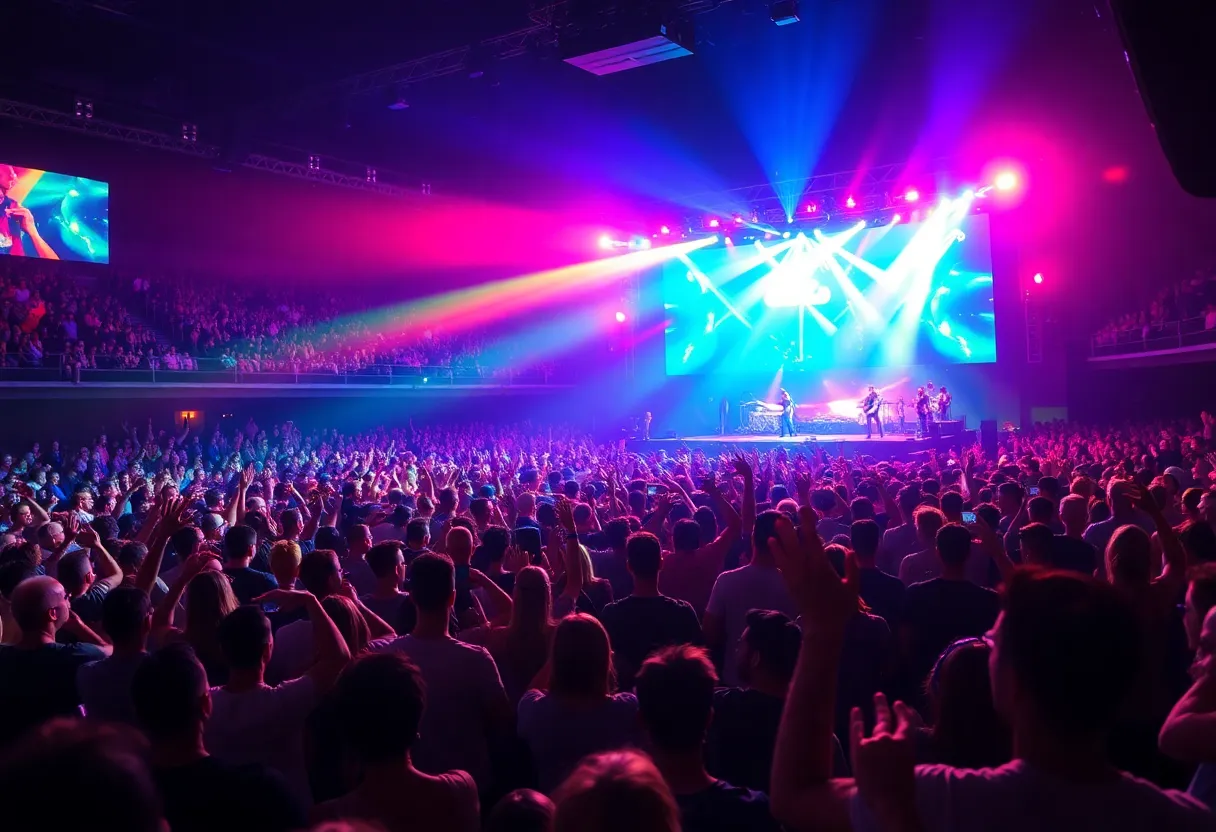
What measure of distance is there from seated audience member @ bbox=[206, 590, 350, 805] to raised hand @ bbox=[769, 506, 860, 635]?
6.01ft

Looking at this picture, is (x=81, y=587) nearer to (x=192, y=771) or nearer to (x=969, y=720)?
(x=192, y=771)

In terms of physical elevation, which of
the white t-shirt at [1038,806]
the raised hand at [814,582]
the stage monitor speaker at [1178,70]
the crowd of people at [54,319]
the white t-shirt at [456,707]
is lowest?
the white t-shirt at [456,707]

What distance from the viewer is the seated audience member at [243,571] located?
187 inches

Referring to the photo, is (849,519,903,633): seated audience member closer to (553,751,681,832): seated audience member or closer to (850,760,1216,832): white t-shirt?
(850,760,1216,832): white t-shirt

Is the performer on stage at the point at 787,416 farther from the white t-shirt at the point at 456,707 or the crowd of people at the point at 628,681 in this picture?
the white t-shirt at the point at 456,707

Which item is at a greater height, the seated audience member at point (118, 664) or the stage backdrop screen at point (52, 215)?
the stage backdrop screen at point (52, 215)

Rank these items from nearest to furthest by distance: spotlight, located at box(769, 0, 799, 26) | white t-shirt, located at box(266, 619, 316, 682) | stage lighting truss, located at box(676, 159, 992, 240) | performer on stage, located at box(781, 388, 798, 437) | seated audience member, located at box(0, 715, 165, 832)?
seated audience member, located at box(0, 715, 165, 832)
white t-shirt, located at box(266, 619, 316, 682)
spotlight, located at box(769, 0, 799, 26)
stage lighting truss, located at box(676, 159, 992, 240)
performer on stage, located at box(781, 388, 798, 437)

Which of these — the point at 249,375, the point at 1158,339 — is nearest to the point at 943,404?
the point at 1158,339

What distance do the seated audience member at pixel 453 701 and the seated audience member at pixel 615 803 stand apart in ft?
5.70

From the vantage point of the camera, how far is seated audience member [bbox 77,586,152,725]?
3.17 meters

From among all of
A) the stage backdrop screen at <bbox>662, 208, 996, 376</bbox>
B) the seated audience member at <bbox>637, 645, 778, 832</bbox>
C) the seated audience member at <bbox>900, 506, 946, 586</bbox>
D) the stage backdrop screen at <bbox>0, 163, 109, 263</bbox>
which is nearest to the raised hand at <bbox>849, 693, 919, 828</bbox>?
the seated audience member at <bbox>637, 645, 778, 832</bbox>

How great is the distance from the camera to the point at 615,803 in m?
1.36

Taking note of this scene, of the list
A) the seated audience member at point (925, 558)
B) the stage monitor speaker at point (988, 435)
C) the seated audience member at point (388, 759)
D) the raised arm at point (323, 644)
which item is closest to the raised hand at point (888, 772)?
the seated audience member at point (388, 759)

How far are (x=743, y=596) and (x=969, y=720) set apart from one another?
1.87m
